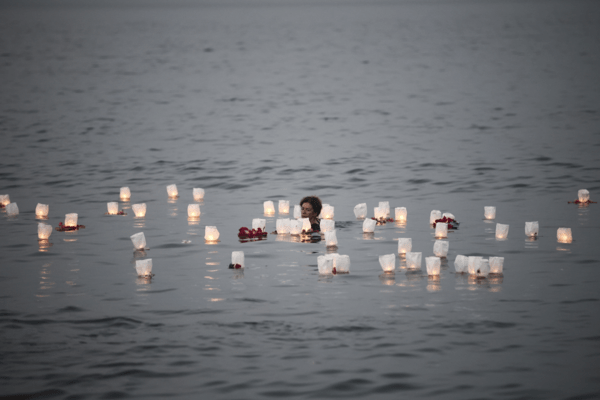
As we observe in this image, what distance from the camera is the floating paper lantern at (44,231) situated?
13578 millimetres

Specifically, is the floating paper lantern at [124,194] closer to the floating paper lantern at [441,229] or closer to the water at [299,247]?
the water at [299,247]

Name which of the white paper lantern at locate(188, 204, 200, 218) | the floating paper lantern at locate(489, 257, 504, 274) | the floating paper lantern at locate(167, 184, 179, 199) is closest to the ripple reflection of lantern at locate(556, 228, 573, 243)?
the floating paper lantern at locate(489, 257, 504, 274)

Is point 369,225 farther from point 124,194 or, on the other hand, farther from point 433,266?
point 124,194

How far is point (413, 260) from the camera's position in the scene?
35.7 ft

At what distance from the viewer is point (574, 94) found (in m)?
42.3

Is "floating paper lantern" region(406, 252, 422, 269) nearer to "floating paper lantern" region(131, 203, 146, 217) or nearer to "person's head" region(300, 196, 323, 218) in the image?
"person's head" region(300, 196, 323, 218)

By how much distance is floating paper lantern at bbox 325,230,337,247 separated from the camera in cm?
1279

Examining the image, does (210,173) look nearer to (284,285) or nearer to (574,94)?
(284,285)

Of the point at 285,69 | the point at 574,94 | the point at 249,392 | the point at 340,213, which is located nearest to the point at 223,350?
the point at 249,392

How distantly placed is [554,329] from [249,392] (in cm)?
372

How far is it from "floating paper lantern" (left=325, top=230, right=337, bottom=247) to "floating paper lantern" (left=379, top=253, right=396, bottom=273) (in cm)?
198

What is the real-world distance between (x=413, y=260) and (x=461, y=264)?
71cm

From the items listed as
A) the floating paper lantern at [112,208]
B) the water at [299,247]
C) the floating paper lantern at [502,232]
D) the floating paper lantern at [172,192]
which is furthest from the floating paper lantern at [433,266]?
the floating paper lantern at [172,192]

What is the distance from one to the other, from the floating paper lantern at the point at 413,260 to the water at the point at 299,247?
0.95ft
